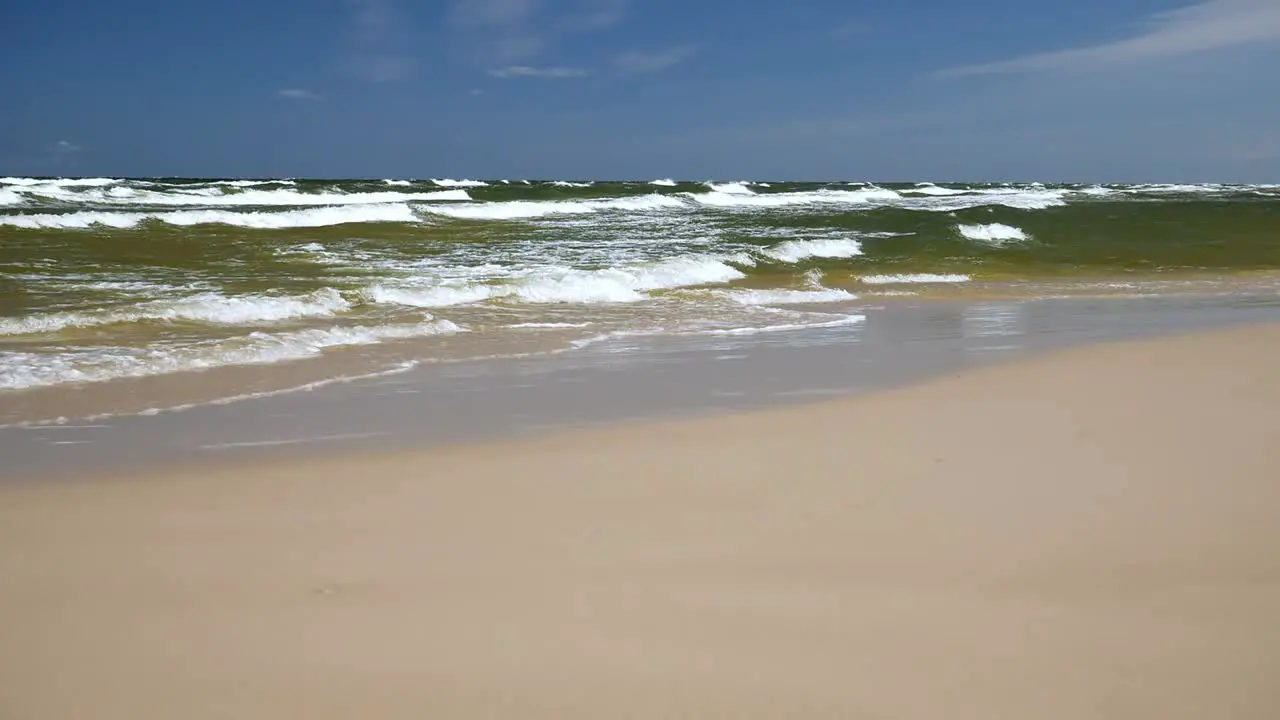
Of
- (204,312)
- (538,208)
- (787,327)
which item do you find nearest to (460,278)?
(204,312)

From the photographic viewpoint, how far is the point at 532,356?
8.11m

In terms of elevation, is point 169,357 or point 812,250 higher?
point 812,250

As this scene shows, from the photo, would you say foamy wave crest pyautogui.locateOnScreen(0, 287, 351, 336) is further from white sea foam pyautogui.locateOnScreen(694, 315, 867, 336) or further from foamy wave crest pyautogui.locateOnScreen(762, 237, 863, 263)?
foamy wave crest pyautogui.locateOnScreen(762, 237, 863, 263)

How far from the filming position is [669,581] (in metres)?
2.97

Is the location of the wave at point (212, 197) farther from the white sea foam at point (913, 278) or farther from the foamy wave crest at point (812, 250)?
the white sea foam at point (913, 278)

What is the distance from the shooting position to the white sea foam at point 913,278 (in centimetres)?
1672

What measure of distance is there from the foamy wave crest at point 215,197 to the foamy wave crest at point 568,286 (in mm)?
21382

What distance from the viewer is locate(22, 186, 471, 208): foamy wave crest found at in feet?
115

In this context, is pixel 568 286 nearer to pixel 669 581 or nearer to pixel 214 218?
pixel 669 581

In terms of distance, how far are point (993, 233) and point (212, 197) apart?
2791 cm

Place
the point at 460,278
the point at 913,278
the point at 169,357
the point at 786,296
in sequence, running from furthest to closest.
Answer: the point at 913,278
the point at 460,278
the point at 786,296
the point at 169,357

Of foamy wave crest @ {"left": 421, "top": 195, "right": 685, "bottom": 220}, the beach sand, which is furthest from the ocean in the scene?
the beach sand

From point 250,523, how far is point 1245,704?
9.87 feet

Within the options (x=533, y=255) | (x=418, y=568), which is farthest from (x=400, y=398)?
(x=533, y=255)
